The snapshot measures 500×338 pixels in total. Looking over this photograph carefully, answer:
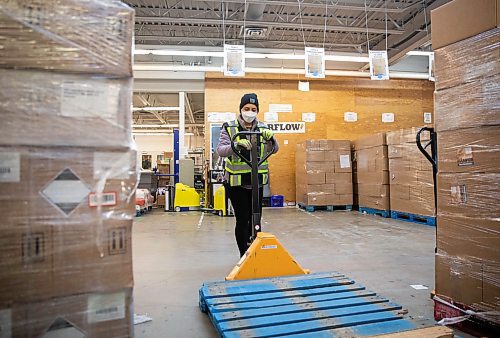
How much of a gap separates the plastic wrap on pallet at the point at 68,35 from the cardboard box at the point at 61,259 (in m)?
0.50

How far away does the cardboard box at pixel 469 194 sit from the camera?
5.63ft

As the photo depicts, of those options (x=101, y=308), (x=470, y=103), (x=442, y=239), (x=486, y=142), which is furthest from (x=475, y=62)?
(x=101, y=308)

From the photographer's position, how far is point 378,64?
23.0ft

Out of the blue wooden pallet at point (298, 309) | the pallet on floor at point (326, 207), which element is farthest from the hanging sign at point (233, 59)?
the blue wooden pallet at point (298, 309)

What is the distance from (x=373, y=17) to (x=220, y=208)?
5809 millimetres

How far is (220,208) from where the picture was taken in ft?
24.9

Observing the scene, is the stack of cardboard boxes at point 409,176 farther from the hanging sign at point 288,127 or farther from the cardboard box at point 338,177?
the hanging sign at point 288,127

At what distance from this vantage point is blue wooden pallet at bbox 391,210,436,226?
18.7ft

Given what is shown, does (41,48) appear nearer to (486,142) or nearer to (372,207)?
(486,142)

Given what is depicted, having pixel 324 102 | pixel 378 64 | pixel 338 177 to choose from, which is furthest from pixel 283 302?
pixel 324 102

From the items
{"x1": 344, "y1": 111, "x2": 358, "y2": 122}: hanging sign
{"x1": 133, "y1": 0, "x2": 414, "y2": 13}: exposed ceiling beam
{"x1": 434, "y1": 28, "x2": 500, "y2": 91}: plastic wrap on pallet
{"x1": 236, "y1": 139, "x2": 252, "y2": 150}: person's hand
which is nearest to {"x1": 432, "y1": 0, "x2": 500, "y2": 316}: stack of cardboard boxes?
{"x1": 434, "y1": 28, "x2": 500, "y2": 91}: plastic wrap on pallet

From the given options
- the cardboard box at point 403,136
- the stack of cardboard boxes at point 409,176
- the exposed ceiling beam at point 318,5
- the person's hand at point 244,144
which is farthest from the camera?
the exposed ceiling beam at point 318,5

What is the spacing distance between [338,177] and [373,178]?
1051 millimetres

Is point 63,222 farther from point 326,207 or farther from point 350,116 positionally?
point 350,116
